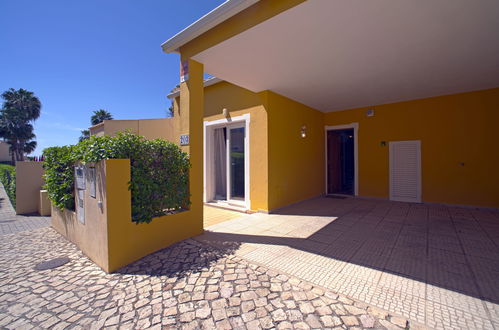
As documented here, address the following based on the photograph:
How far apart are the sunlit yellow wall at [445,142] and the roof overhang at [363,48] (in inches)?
22.5

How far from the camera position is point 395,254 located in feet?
9.52

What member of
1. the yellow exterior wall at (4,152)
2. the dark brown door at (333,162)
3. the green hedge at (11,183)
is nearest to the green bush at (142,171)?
the green hedge at (11,183)

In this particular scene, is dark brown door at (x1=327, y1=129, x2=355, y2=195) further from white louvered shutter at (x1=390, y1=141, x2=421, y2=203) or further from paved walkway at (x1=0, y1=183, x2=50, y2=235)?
paved walkway at (x1=0, y1=183, x2=50, y2=235)

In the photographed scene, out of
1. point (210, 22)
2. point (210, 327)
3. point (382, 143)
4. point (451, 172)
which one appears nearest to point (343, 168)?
point (382, 143)

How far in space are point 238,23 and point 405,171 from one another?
6.21 m

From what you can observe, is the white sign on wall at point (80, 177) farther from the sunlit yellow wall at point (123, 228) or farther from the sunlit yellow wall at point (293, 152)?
the sunlit yellow wall at point (293, 152)

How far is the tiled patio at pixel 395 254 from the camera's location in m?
1.92

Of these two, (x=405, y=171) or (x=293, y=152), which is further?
(x=405, y=171)

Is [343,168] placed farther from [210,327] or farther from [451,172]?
[210,327]

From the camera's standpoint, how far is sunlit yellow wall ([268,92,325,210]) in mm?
5227

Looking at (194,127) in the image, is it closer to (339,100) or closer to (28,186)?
(339,100)

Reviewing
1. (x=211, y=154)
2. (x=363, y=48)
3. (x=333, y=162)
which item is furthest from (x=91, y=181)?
(x=333, y=162)

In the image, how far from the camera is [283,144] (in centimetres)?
552

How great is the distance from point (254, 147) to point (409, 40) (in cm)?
341
